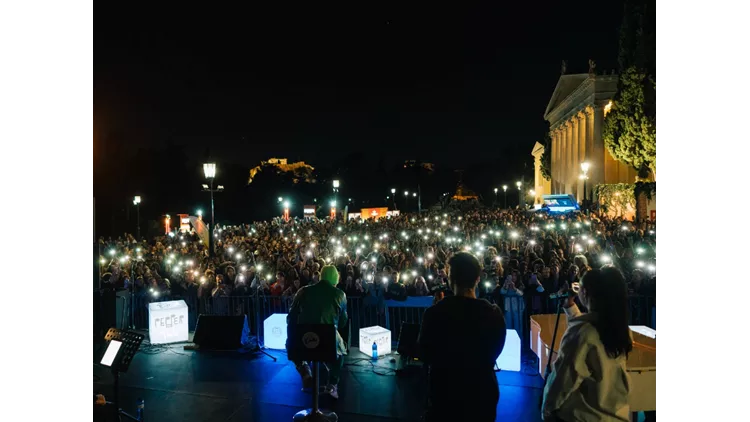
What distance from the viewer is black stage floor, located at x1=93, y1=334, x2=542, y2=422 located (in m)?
6.71

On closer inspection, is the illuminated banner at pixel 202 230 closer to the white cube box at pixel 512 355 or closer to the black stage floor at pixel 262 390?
the black stage floor at pixel 262 390

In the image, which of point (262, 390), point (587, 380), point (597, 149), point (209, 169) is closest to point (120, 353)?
point (262, 390)

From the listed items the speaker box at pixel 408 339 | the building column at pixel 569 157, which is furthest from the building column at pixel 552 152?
the speaker box at pixel 408 339

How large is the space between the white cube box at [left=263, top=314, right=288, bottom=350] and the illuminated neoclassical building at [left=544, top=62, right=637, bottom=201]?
150ft

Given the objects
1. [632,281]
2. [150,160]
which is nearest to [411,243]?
[632,281]

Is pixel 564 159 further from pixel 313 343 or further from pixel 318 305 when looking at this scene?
pixel 313 343

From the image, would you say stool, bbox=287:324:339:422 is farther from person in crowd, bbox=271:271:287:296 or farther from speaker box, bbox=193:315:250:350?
person in crowd, bbox=271:271:287:296

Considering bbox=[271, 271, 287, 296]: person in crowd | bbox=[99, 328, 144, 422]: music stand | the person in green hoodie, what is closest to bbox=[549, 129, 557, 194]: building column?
bbox=[271, 271, 287, 296]: person in crowd

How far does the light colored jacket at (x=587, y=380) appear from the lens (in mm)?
3428

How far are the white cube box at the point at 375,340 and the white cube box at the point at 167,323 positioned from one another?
405 centimetres

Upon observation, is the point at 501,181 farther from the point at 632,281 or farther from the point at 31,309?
the point at 31,309

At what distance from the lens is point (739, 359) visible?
62.9 inches

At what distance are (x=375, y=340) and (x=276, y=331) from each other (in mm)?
2045

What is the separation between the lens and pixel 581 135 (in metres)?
54.7
